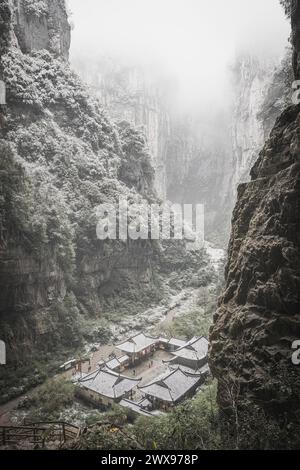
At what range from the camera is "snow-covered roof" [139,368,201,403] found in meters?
20.2

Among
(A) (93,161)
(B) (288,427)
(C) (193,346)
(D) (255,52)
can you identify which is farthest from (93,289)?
(D) (255,52)

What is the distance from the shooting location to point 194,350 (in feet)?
84.0

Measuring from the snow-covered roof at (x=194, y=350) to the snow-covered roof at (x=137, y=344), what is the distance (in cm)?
264

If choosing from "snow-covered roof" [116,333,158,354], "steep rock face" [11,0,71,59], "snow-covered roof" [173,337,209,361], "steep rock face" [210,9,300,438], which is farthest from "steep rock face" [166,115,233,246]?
"steep rock face" [210,9,300,438]

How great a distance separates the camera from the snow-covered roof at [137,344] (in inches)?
1059

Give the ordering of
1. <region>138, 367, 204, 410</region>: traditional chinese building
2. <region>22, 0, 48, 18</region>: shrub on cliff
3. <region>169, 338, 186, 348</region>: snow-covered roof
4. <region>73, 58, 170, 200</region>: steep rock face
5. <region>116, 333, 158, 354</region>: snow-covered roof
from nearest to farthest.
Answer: <region>138, 367, 204, 410</region>: traditional chinese building
<region>116, 333, 158, 354</region>: snow-covered roof
<region>169, 338, 186, 348</region>: snow-covered roof
<region>22, 0, 48, 18</region>: shrub on cliff
<region>73, 58, 170, 200</region>: steep rock face

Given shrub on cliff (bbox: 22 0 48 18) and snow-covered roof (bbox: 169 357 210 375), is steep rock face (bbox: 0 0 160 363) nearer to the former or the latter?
shrub on cliff (bbox: 22 0 48 18)

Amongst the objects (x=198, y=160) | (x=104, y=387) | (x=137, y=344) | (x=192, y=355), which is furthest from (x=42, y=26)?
(x=198, y=160)

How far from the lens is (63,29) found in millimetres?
50969

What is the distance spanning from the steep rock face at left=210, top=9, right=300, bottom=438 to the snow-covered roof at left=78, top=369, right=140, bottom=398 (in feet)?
31.0

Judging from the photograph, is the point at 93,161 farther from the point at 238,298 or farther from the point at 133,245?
the point at 238,298

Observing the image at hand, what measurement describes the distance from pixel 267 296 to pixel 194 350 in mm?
14885

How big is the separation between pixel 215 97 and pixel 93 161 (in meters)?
66.5

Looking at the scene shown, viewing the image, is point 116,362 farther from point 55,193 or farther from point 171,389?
point 55,193
